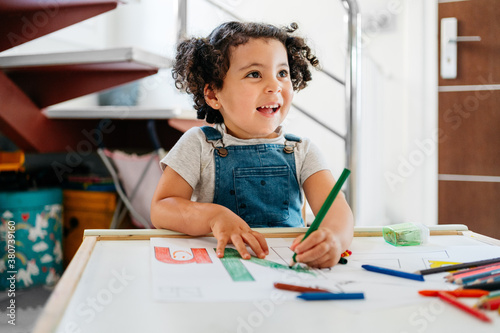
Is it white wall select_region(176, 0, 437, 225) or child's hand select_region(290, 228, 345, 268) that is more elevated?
white wall select_region(176, 0, 437, 225)

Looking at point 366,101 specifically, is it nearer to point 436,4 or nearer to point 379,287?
point 436,4

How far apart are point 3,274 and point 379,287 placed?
1.63m

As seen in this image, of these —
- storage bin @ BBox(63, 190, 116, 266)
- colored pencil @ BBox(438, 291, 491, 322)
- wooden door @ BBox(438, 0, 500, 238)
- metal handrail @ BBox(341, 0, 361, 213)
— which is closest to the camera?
colored pencil @ BBox(438, 291, 491, 322)

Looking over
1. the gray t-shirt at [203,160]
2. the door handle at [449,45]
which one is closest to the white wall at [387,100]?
the door handle at [449,45]

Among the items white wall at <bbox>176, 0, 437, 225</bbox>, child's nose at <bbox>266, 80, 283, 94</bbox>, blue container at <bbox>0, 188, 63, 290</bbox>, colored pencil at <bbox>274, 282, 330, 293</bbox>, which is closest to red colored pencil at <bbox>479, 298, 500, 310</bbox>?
colored pencil at <bbox>274, 282, 330, 293</bbox>

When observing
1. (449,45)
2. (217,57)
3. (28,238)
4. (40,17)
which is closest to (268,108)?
(217,57)

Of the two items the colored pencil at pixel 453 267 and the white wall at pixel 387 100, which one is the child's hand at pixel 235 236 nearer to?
the colored pencil at pixel 453 267

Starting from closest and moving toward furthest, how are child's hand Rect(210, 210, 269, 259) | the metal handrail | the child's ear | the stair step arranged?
child's hand Rect(210, 210, 269, 259)
the child's ear
the metal handrail
the stair step

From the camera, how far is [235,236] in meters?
0.62

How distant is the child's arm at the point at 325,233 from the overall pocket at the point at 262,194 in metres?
0.05

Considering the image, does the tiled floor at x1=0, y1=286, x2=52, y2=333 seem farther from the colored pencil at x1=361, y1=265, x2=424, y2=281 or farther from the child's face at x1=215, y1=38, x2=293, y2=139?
the colored pencil at x1=361, y1=265, x2=424, y2=281

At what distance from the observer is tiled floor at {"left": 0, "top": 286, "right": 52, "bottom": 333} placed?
132 centimetres

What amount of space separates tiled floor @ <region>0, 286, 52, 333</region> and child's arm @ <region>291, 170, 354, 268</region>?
→ 0.96m

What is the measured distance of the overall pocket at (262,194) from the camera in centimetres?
89
